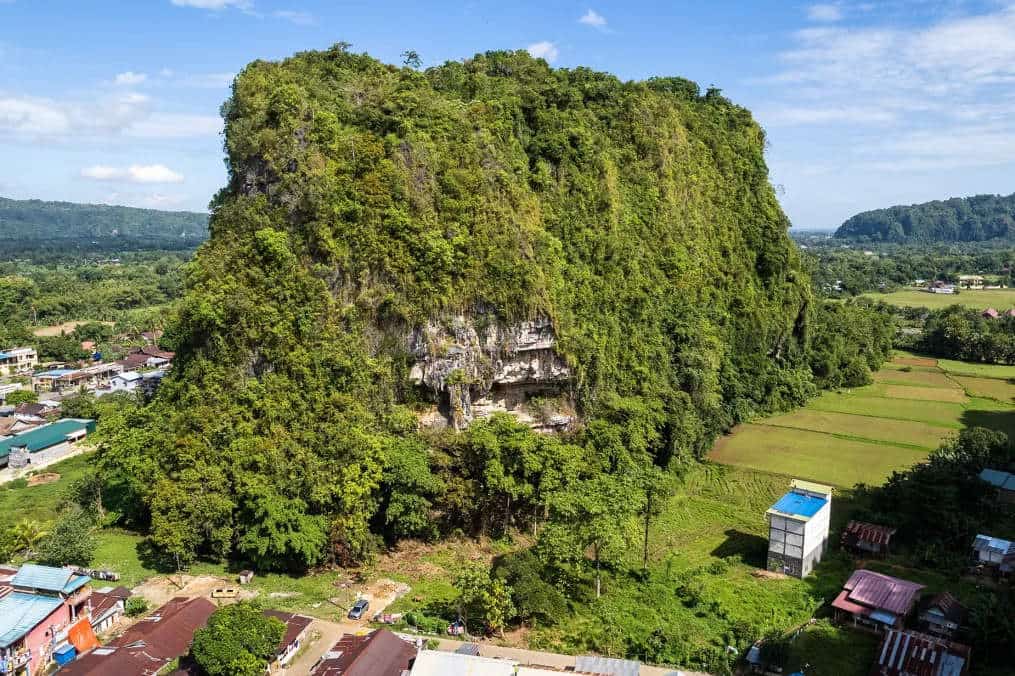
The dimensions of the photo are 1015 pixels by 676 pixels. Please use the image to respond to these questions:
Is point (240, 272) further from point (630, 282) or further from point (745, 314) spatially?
point (745, 314)

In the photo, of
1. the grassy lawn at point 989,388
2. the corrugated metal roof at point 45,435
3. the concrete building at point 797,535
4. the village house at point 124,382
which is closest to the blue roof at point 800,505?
the concrete building at point 797,535

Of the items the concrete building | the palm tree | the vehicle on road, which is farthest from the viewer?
the palm tree

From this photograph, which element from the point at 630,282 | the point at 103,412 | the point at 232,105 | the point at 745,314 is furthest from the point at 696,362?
the point at 103,412

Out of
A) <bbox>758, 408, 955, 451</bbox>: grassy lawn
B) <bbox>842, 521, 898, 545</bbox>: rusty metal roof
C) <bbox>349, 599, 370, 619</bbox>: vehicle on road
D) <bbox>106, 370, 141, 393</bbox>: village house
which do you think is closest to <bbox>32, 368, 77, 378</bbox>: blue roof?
<bbox>106, 370, 141, 393</bbox>: village house

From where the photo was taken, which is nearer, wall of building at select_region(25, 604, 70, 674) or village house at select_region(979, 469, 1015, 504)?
wall of building at select_region(25, 604, 70, 674)

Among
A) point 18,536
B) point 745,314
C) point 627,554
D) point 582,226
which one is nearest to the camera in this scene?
point 627,554

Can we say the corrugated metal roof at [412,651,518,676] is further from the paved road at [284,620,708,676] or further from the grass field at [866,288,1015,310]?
the grass field at [866,288,1015,310]

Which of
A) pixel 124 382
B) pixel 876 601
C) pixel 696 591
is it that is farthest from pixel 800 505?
pixel 124 382
